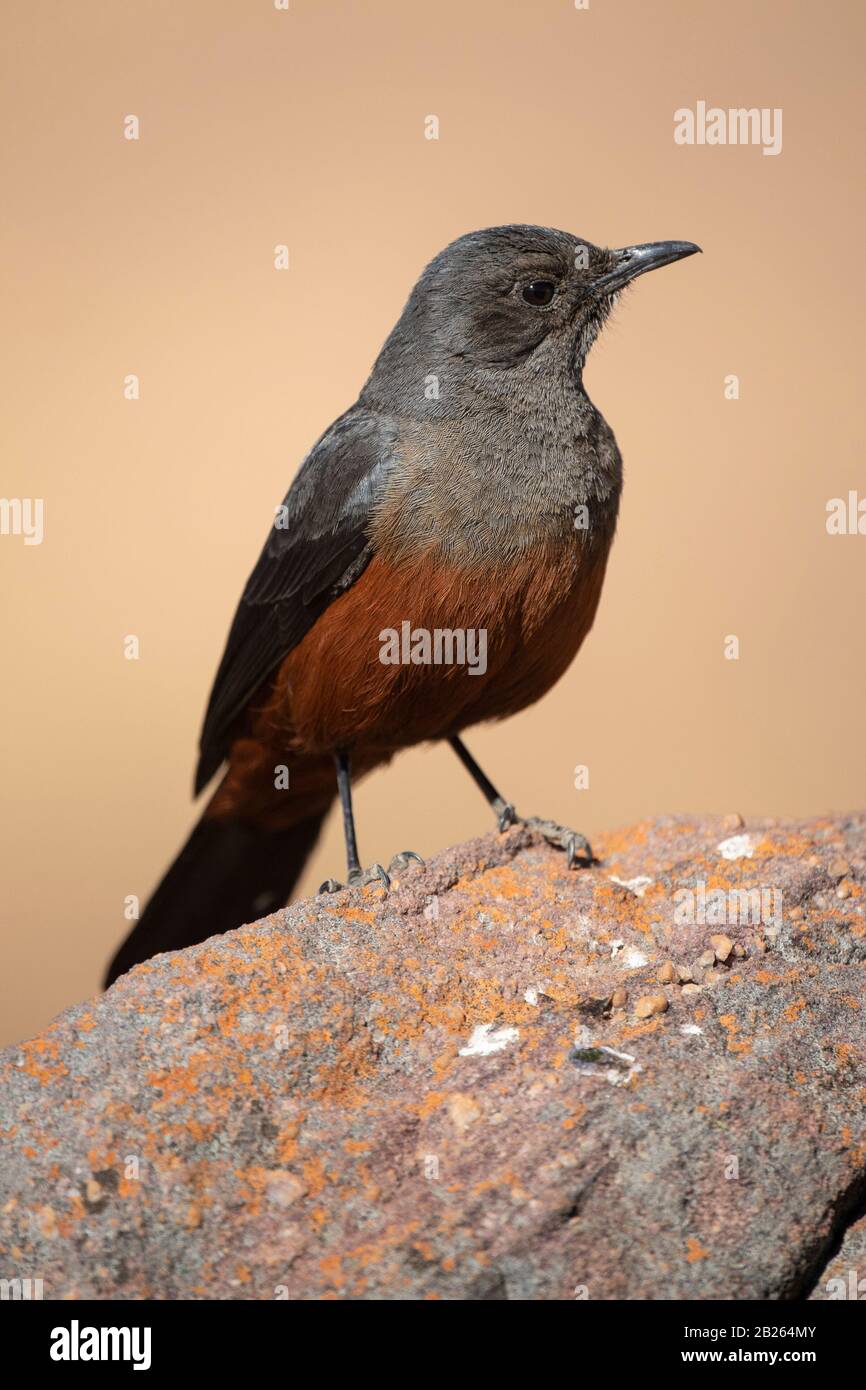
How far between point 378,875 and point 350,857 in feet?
2.31

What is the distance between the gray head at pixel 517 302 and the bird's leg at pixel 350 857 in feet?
5.06

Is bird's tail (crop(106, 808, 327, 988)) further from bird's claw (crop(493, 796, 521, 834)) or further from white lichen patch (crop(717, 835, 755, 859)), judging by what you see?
white lichen patch (crop(717, 835, 755, 859))

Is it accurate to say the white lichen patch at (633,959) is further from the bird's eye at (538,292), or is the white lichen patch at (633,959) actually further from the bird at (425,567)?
the bird's eye at (538,292)

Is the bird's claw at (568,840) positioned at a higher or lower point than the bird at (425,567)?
lower

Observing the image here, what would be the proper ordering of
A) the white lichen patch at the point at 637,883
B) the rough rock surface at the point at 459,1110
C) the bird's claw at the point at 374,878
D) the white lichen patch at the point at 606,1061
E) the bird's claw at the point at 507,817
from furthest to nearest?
the bird's claw at the point at 507,817 → the white lichen patch at the point at 637,883 → the bird's claw at the point at 374,878 → the white lichen patch at the point at 606,1061 → the rough rock surface at the point at 459,1110

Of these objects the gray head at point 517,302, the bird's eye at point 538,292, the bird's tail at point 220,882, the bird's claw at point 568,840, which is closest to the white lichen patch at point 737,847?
the bird's claw at point 568,840

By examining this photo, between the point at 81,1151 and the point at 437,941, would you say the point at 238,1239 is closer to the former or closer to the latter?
the point at 81,1151

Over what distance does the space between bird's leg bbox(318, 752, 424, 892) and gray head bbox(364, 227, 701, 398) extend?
154 centimetres

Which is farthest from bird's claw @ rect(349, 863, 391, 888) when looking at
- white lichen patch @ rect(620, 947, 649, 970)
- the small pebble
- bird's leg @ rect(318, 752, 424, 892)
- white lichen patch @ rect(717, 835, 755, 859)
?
white lichen patch @ rect(717, 835, 755, 859)

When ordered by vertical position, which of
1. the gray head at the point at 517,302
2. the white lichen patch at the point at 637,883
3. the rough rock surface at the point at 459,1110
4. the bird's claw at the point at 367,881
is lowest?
the rough rock surface at the point at 459,1110

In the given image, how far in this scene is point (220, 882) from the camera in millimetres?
5648

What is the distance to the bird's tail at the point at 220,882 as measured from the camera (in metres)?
5.46

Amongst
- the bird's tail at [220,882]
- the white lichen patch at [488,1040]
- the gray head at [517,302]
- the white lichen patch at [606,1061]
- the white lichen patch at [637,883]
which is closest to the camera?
the white lichen patch at [606,1061]

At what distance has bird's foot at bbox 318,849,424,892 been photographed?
13.6ft
